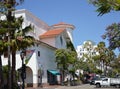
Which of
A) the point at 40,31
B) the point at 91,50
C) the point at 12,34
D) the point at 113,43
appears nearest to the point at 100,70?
the point at 91,50

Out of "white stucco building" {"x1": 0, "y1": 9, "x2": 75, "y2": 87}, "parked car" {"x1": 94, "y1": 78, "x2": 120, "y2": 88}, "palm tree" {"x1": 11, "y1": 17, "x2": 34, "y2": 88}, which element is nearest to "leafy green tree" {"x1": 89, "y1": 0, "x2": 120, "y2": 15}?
"palm tree" {"x1": 11, "y1": 17, "x2": 34, "y2": 88}

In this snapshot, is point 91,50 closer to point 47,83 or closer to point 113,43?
point 47,83

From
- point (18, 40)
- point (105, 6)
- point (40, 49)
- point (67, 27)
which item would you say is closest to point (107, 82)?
point (40, 49)

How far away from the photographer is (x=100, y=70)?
103m

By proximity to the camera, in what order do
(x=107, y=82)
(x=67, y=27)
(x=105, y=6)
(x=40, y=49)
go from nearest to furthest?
(x=105, y=6), (x=107, y=82), (x=40, y=49), (x=67, y=27)

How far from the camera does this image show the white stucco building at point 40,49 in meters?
55.2

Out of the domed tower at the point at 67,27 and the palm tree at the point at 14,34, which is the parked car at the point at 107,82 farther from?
the domed tower at the point at 67,27

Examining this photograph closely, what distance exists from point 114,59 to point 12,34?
62848 millimetres

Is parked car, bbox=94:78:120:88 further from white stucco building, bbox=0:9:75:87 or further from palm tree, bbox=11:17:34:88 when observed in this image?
palm tree, bbox=11:17:34:88

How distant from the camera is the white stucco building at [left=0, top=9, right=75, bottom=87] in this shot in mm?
55219

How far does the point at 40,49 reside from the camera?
191 feet

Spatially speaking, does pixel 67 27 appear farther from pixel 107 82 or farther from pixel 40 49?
pixel 107 82

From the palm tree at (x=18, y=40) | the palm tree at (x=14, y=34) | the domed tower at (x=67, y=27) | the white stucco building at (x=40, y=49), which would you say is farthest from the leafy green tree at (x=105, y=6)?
the domed tower at (x=67, y=27)

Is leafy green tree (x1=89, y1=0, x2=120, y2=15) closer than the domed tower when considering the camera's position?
Yes
